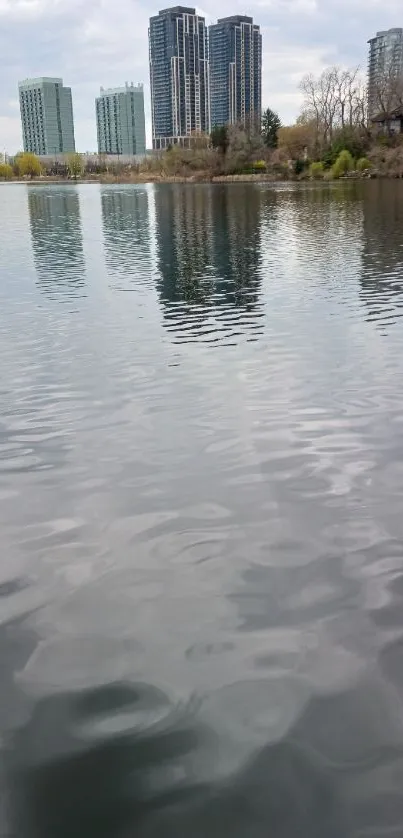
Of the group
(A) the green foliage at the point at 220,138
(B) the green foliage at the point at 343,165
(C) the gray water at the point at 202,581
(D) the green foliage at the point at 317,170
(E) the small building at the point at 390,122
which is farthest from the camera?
(A) the green foliage at the point at 220,138

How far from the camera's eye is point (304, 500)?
7.90m

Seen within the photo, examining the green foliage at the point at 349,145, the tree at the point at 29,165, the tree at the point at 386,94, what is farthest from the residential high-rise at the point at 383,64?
the tree at the point at 29,165

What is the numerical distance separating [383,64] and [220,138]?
36.1 metres

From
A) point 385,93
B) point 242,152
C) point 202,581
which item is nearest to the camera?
point 202,581

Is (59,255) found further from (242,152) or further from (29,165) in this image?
(29,165)

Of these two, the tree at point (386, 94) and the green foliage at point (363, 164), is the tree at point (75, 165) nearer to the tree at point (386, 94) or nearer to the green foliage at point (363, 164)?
the tree at point (386, 94)

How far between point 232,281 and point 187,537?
1617 centimetres

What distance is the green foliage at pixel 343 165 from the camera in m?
100

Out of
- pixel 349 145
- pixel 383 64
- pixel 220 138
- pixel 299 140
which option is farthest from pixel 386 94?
pixel 220 138

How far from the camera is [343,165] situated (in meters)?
101

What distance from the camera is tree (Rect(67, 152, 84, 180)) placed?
190750 mm

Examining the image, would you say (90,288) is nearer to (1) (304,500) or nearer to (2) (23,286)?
(2) (23,286)

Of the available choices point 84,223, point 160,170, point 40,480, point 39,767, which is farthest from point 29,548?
point 160,170

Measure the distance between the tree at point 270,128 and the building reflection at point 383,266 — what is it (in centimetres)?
9540
